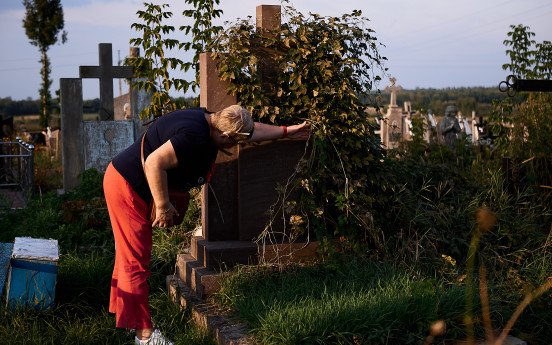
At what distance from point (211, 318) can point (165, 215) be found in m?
0.83

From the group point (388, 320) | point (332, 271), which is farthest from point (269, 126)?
point (388, 320)

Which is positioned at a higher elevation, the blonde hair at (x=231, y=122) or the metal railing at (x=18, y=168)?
the blonde hair at (x=231, y=122)

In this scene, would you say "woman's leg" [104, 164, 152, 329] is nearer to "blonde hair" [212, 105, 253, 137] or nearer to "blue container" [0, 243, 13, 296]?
"blonde hair" [212, 105, 253, 137]

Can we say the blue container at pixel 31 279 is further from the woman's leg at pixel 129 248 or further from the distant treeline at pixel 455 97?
the distant treeline at pixel 455 97

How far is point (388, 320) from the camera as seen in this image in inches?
157

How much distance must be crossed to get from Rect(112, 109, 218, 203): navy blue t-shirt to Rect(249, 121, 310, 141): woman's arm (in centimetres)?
63

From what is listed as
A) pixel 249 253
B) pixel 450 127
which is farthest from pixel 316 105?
pixel 450 127

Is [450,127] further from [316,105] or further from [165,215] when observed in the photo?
[165,215]

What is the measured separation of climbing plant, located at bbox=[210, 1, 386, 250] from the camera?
18.1ft

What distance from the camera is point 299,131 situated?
5.50m

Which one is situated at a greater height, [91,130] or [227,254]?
[91,130]

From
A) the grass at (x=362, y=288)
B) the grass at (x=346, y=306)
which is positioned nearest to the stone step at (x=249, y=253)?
the grass at (x=362, y=288)

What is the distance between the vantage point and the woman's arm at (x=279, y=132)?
5.18 meters

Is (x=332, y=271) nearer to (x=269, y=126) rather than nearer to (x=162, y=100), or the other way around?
(x=269, y=126)
